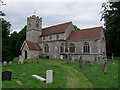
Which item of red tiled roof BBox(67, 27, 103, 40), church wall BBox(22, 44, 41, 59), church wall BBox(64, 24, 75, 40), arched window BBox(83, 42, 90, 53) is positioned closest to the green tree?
church wall BBox(22, 44, 41, 59)

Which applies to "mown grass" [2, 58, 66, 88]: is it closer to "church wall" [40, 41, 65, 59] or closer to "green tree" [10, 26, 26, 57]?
"church wall" [40, 41, 65, 59]

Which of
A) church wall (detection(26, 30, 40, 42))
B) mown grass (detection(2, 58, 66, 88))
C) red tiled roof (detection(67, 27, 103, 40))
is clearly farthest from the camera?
church wall (detection(26, 30, 40, 42))

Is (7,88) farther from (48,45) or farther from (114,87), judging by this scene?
(48,45)

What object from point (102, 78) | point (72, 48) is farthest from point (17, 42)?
point (102, 78)

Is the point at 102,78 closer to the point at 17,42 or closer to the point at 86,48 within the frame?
the point at 86,48

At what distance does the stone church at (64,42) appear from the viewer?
105ft

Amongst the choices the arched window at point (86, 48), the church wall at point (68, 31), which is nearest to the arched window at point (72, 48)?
the church wall at point (68, 31)

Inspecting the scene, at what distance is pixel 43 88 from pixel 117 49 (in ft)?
144

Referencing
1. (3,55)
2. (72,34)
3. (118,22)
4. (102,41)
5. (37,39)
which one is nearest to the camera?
(118,22)

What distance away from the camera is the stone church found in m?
32.0

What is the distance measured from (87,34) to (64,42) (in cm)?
708

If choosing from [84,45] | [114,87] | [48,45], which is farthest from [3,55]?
[114,87]

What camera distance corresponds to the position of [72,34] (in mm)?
38219

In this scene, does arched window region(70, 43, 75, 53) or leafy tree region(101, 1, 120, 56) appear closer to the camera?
leafy tree region(101, 1, 120, 56)
